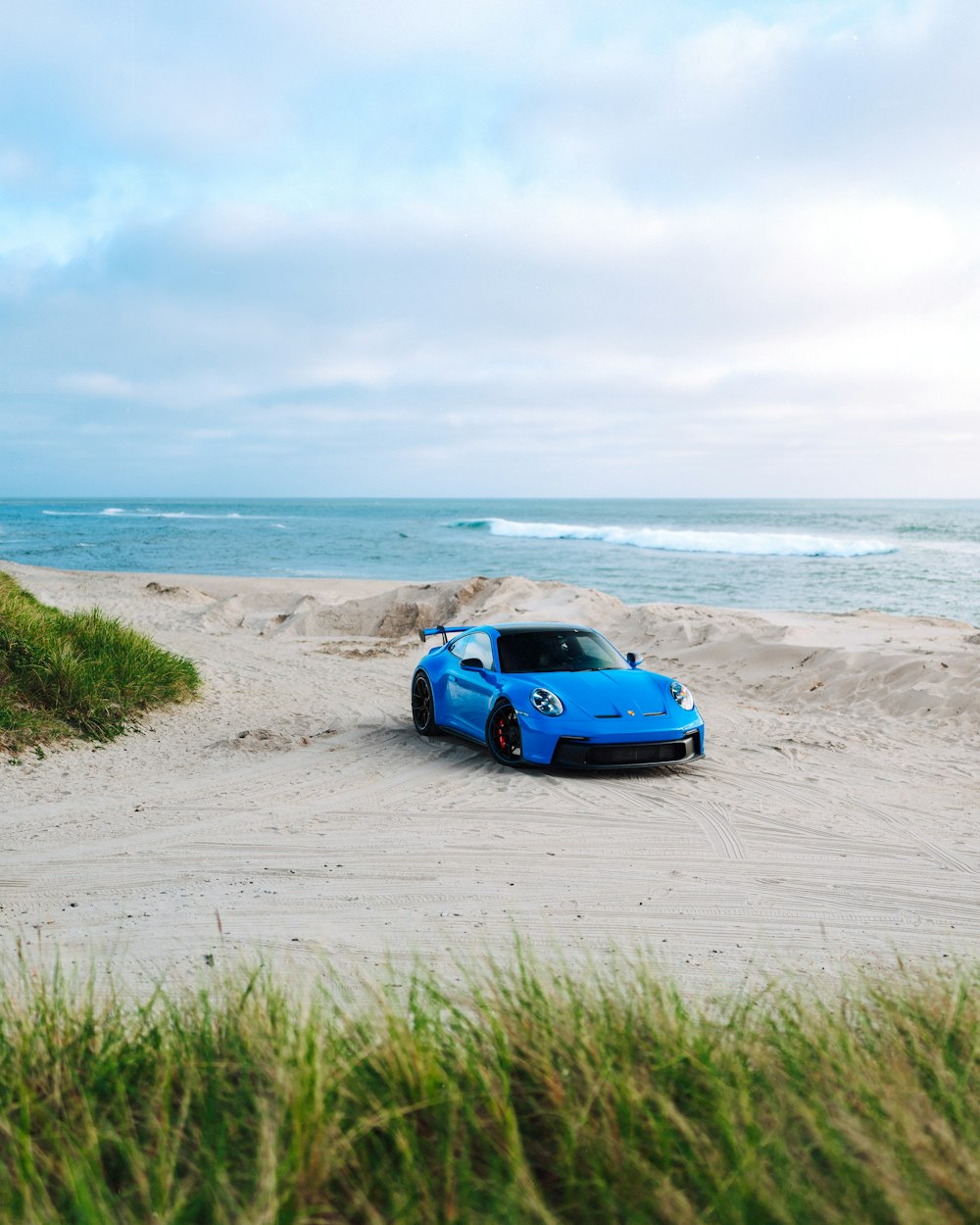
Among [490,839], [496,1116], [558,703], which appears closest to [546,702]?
[558,703]

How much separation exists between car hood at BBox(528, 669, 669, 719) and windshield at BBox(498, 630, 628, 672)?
0.35 m

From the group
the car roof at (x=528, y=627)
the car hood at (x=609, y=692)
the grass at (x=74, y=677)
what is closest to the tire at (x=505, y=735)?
the car hood at (x=609, y=692)

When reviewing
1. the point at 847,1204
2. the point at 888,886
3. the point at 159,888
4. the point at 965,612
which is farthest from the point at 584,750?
the point at 965,612

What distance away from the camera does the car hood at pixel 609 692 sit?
896cm

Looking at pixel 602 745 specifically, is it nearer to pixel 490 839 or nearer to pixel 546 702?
pixel 546 702

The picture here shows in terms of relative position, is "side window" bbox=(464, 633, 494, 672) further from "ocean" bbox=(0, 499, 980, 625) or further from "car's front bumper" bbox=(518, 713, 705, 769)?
"ocean" bbox=(0, 499, 980, 625)

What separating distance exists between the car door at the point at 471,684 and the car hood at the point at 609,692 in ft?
1.94

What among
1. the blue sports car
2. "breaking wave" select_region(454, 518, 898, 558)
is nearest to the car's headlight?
the blue sports car

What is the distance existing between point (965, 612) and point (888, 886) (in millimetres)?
23437

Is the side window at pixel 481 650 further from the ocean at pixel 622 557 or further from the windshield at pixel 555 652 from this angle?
the ocean at pixel 622 557

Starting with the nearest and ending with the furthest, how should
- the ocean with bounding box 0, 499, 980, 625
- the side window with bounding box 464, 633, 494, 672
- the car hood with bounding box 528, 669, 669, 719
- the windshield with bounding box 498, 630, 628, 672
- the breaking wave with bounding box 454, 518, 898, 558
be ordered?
1. the car hood with bounding box 528, 669, 669, 719
2. the windshield with bounding box 498, 630, 628, 672
3. the side window with bounding box 464, 633, 494, 672
4. the ocean with bounding box 0, 499, 980, 625
5. the breaking wave with bounding box 454, 518, 898, 558

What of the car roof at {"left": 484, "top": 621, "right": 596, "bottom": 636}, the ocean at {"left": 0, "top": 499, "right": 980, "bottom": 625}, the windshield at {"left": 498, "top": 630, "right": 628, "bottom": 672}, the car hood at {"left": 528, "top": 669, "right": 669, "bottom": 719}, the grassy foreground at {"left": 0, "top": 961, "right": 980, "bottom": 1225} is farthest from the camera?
the ocean at {"left": 0, "top": 499, "right": 980, "bottom": 625}

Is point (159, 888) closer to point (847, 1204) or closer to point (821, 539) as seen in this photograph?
point (847, 1204)

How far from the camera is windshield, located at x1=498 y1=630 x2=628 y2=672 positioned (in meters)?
9.92
